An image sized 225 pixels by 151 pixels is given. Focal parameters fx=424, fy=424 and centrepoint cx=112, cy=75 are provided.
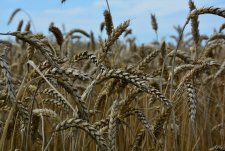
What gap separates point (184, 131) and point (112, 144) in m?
1.27

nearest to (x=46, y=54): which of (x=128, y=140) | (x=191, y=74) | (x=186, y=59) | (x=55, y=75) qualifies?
(x=55, y=75)

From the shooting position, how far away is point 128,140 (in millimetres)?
2699

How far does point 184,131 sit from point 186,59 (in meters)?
0.49

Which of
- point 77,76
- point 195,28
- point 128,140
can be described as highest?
point 195,28

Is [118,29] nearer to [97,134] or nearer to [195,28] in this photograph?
[97,134]

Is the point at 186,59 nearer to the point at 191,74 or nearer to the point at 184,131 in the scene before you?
the point at 184,131

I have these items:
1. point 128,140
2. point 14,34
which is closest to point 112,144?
point 14,34

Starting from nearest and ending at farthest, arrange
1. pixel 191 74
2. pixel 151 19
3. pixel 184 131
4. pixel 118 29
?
pixel 118 29, pixel 191 74, pixel 184 131, pixel 151 19

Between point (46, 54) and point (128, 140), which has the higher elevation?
point (46, 54)

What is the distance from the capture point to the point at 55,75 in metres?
1.44

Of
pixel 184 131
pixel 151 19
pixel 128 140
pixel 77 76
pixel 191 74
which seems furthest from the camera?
pixel 151 19

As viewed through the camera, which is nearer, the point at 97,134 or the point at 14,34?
the point at 97,134

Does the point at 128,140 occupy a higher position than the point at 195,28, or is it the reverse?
the point at 195,28

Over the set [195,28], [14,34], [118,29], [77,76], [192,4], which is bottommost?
[77,76]
